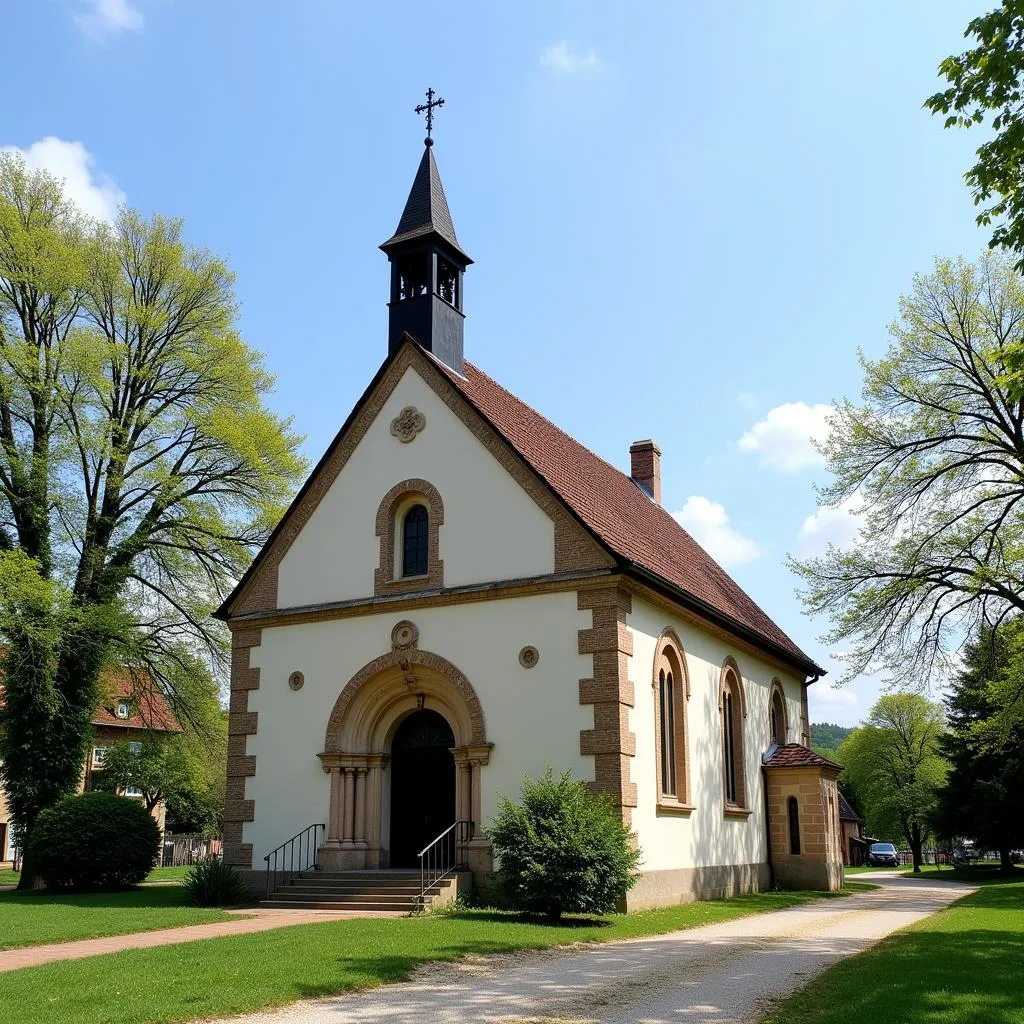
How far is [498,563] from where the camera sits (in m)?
20.9

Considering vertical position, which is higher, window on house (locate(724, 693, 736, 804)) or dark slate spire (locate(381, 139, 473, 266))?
dark slate spire (locate(381, 139, 473, 266))

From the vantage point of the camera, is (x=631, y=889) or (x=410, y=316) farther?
(x=410, y=316)

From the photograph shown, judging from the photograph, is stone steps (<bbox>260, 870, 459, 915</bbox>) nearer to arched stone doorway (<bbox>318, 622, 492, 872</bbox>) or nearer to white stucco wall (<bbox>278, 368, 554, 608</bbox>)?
arched stone doorway (<bbox>318, 622, 492, 872</bbox>)

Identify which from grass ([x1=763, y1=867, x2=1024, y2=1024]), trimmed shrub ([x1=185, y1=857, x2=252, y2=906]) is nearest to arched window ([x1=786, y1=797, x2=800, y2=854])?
grass ([x1=763, y1=867, x2=1024, y2=1024])

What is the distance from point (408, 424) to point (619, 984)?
14200 mm

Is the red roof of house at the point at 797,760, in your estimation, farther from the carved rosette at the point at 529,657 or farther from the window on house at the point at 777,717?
the carved rosette at the point at 529,657

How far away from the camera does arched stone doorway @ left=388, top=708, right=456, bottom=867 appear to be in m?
21.4

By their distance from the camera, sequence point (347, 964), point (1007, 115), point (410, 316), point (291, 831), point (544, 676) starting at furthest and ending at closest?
point (410, 316) < point (291, 831) < point (544, 676) < point (1007, 115) < point (347, 964)

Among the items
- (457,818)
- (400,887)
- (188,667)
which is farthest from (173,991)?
(188,667)

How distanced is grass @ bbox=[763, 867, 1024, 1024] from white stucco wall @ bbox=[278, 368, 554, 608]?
9.46 m

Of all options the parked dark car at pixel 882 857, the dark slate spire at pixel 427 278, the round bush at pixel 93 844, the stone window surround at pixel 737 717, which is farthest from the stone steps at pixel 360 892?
the parked dark car at pixel 882 857

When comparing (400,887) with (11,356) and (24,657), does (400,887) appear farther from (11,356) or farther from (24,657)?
(11,356)

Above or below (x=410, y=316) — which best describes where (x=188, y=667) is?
below

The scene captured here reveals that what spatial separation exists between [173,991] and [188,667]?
65.1ft
